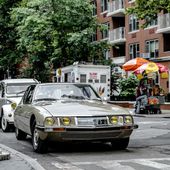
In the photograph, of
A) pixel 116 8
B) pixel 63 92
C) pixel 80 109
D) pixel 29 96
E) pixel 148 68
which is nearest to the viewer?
pixel 80 109

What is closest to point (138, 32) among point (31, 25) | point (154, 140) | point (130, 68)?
point (31, 25)

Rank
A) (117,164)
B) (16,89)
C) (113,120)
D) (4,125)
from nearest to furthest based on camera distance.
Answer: (117,164) → (113,120) → (4,125) → (16,89)

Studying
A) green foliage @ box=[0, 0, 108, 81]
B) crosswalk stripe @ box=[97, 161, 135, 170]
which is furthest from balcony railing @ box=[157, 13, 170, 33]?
crosswalk stripe @ box=[97, 161, 135, 170]

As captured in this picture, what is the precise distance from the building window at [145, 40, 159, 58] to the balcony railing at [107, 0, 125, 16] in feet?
16.8

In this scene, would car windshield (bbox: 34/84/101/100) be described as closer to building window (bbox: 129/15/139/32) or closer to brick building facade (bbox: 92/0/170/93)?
brick building facade (bbox: 92/0/170/93)

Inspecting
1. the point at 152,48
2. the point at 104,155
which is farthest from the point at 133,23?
the point at 104,155

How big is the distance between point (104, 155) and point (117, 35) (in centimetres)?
4011

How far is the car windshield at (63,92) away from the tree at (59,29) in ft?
84.7

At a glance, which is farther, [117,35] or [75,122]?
[117,35]

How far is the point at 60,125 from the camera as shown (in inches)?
400

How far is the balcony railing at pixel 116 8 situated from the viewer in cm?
4825

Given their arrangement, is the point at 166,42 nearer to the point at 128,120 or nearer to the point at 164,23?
the point at 164,23

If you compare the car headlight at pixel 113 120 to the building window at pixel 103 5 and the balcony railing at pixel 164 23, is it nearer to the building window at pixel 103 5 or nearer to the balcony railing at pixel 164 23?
the balcony railing at pixel 164 23

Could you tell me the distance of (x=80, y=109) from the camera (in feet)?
34.5
